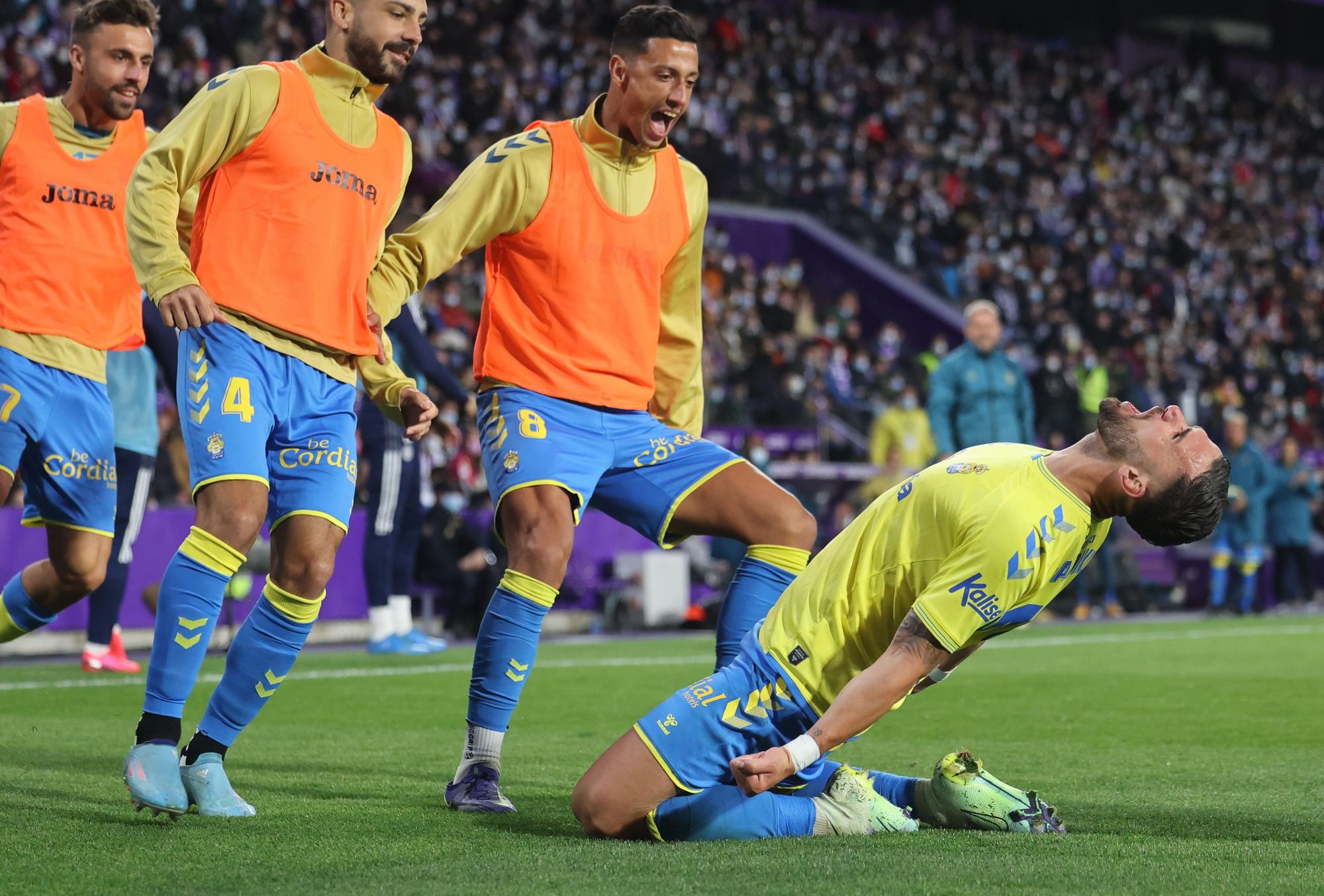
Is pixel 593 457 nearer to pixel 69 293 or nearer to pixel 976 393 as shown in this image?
pixel 69 293

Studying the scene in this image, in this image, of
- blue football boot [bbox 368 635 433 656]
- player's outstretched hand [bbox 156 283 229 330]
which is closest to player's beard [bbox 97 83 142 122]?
player's outstretched hand [bbox 156 283 229 330]

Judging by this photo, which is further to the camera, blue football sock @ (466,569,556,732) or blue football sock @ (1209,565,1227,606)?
blue football sock @ (1209,565,1227,606)

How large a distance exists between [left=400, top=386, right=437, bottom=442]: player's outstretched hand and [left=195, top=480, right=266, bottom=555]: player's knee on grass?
0.44 meters

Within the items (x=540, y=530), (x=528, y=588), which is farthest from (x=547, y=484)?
(x=528, y=588)

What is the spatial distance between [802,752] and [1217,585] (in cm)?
1471

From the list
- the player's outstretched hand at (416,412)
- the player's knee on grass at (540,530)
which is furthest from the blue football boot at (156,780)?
the player's knee on grass at (540,530)

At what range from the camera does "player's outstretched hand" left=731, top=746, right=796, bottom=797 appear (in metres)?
3.43

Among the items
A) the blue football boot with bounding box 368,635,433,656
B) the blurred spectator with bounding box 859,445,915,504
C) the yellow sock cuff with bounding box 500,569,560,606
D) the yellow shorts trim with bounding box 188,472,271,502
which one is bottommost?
the blue football boot with bounding box 368,635,433,656

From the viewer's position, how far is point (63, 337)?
226 inches

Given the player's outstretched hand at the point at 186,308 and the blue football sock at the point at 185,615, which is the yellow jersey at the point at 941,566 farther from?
the player's outstretched hand at the point at 186,308

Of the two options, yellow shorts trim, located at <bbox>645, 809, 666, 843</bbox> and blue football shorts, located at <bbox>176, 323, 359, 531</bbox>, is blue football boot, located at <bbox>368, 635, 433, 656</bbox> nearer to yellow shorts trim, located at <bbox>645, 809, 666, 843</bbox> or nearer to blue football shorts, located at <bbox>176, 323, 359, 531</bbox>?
blue football shorts, located at <bbox>176, 323, 359, 531</bbox>

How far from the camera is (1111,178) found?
31.4 metres

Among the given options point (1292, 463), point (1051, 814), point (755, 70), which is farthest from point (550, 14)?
point (1051, 814)

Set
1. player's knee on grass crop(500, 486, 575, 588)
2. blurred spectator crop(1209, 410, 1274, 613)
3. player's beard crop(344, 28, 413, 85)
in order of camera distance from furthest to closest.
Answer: blurred spectator crop(1209, 410, 1274, 613) < player's knee on grass crop(500, 486, 575, 588) < player's beard crop(344, 28, 413, 85)
